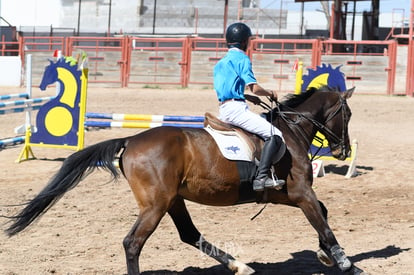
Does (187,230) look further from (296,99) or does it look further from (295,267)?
(296,99)

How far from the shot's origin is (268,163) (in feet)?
19.3

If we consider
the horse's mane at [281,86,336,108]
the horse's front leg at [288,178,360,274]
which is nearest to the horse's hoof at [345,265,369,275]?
the horse's front leg at [288,178,360,274]

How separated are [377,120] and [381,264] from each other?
39.8 ft

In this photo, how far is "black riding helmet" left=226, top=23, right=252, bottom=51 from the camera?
6.01 m

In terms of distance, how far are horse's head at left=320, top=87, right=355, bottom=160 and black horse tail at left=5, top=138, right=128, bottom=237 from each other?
2200mm

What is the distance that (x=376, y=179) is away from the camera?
1087 cm

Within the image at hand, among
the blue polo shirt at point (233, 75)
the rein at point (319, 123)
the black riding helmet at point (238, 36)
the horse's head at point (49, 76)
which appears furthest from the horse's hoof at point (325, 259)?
the horse's head at point (49, 76)

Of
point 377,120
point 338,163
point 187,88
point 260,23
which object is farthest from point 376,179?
point 260,23

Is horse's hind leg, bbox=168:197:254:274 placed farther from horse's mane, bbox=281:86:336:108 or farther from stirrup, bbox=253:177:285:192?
horse's mane, bbox=281:86:336:108

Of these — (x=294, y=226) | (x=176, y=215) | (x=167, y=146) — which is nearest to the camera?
(x=167, y=146)

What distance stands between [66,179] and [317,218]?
219 cm

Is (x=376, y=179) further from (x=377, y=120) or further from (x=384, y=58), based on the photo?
(x=384, y=58)

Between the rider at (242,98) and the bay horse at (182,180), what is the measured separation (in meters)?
0.14

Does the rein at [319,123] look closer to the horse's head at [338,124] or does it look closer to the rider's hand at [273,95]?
the horse's head at [338,124]
